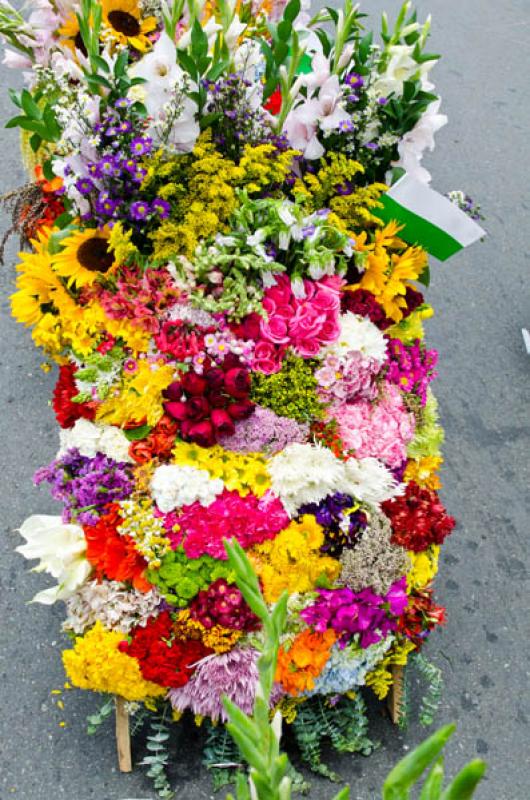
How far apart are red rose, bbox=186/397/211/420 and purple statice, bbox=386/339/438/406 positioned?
59 cm

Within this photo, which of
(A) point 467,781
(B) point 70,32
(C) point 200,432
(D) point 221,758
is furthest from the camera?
(B) point 70,32

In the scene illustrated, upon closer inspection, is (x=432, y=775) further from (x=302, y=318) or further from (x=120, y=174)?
(x=120, y=174)

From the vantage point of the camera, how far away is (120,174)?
215cm

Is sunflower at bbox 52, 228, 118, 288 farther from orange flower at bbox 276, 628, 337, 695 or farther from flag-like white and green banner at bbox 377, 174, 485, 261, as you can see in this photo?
orange flower at bbox 276, 628, 337, 695

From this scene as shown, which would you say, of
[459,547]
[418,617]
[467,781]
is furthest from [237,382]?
[467,781]

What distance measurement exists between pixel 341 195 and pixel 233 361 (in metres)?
0.64

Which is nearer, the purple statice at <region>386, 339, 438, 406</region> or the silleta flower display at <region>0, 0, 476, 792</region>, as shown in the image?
the silleta flower display at <region>0, 0, 476, 792</region>

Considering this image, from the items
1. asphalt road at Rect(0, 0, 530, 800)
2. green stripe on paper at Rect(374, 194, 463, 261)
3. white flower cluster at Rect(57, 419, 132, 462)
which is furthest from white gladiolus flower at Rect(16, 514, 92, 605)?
green stripe on paper at Rect(374, 194, 463, 261)

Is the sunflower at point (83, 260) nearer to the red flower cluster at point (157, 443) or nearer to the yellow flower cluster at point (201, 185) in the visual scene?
the yellow flower cluster at point (201, 185)

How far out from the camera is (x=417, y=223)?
7.63 feet

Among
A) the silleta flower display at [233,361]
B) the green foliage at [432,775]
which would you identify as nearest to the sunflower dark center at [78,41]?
the silleta flower display at [233,361]

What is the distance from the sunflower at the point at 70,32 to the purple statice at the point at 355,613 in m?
1.99

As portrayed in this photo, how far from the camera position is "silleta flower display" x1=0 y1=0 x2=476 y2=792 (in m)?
1.99

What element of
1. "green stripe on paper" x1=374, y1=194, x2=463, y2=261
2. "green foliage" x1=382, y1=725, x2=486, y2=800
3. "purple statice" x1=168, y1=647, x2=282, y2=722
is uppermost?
"green foliage" x1=382, y1=725, x2=486, y2=800
